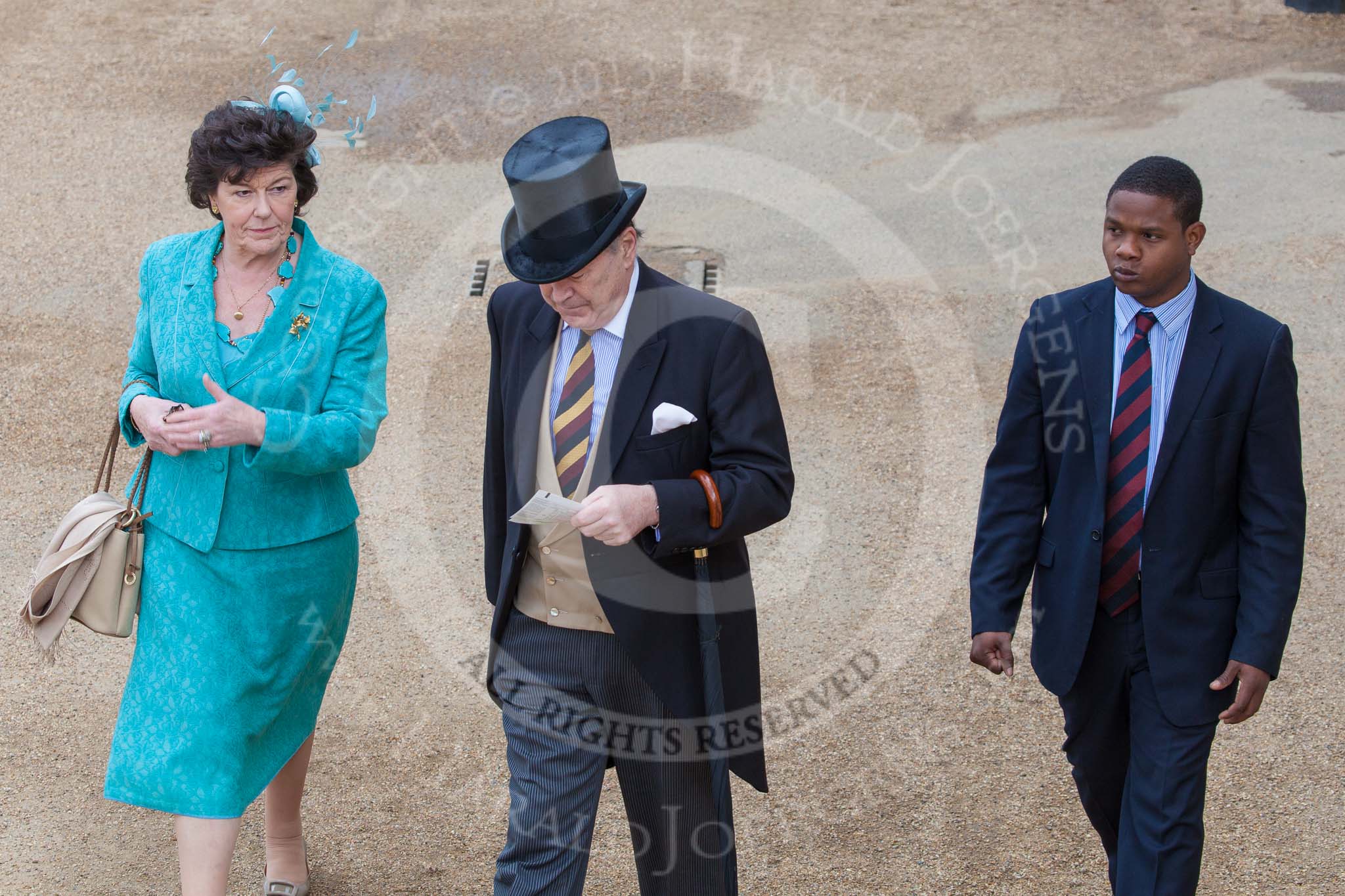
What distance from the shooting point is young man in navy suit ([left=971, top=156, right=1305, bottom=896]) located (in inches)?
129

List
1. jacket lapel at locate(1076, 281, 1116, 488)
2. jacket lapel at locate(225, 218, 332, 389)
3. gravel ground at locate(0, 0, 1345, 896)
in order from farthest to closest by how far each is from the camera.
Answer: gravel ground at locate(0, 0, 1345, 896), jacket lapel at locate(225, 218, 332, 389), jacket lapel at locate(1076, 281, 1116, 488)

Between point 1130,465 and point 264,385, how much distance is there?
2113 millimetres

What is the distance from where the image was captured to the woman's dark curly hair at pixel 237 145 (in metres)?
3.48

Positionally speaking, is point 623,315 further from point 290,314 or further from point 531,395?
point 290,314

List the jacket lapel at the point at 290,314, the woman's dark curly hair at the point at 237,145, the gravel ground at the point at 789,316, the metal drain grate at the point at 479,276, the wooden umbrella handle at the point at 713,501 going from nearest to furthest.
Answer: the wooden umbrella handle at the point at 713,501
the woman's dark curly hair at the point at 237,145
the jacket lapel at the point at 290,314
the gravel ground at the point at 789,316
the metal drain grate at the point at 479,276

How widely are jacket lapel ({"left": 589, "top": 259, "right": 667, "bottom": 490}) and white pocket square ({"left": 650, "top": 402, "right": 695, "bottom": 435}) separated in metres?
0.08

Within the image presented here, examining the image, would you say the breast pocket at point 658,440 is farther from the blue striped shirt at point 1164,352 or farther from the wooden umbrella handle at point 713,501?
the blue striped shirt at point 1164,352

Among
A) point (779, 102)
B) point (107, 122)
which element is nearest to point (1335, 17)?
point (779, 102)

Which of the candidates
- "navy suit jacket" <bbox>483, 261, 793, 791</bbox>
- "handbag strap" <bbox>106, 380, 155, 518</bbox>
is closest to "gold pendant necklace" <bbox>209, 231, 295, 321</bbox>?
"handbag strap" <bbox>106, 380, 155, 518</bbox>

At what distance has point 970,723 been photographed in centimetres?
485

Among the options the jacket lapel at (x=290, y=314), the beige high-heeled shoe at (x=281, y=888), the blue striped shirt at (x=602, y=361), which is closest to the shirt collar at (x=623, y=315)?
the blue striped shirt at (x=602, y=361)

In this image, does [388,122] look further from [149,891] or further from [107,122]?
[149,891]

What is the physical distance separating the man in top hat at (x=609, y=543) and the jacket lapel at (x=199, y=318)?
28.2 inches

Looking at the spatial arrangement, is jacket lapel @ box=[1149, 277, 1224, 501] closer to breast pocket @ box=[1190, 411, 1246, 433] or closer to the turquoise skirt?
breast pocket @ box=[1190, 411, 1246, 433]
